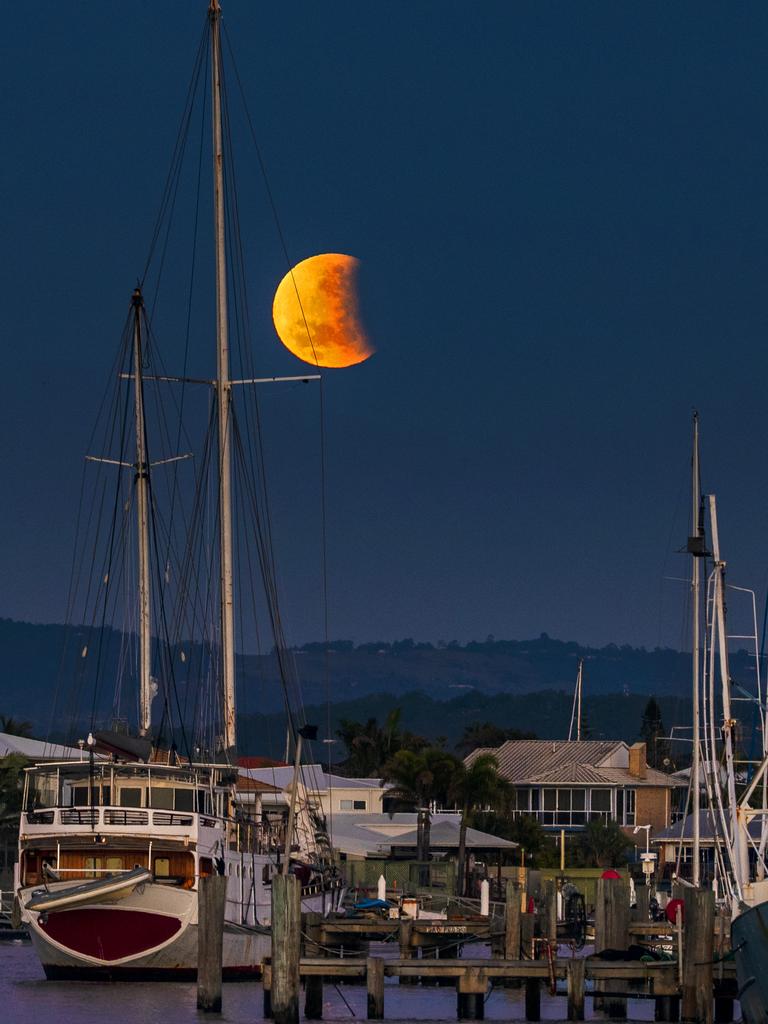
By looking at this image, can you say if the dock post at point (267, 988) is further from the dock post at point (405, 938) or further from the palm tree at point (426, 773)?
the palm tree at point (426, 773)

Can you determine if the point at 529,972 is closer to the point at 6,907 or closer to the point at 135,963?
the point at 135,963

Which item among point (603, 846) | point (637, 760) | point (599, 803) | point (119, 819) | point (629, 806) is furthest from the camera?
point (637, 760)

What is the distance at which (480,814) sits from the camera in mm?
125188

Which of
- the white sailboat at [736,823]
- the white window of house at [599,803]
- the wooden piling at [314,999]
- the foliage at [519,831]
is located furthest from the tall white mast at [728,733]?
the white window of house at [599,803]

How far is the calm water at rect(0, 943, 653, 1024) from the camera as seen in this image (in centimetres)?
4871

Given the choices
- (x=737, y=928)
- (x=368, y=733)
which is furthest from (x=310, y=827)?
(x=368, y=733)

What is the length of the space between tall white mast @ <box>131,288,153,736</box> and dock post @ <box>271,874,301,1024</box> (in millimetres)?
23976

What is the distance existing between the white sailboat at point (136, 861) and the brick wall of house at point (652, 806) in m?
86.8

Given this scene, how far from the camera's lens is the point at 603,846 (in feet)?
413

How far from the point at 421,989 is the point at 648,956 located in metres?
12.4

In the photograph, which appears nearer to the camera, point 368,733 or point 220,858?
point 220,858

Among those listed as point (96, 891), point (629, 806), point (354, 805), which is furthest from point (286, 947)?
point (629, 806)

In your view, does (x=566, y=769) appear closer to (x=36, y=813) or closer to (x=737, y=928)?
(x=36, y=813)

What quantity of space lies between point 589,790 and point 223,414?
3133 inches
